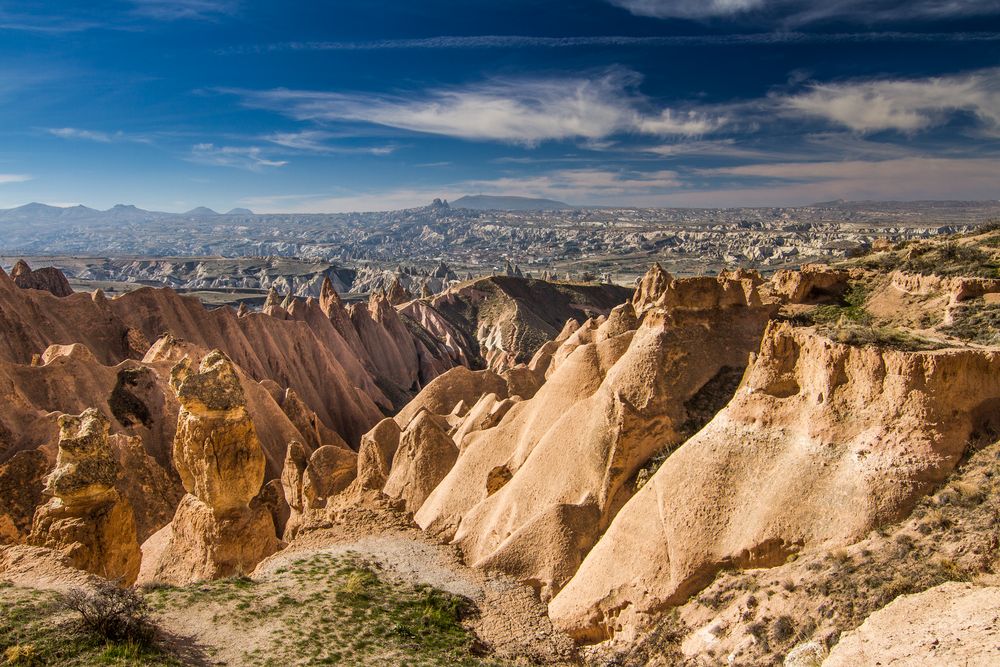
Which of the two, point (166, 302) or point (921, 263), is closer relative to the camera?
point (921, 263)

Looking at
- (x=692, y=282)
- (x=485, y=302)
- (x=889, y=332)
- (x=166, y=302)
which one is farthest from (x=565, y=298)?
(x=889, y=332)

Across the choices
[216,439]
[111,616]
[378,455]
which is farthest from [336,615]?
[378,455]

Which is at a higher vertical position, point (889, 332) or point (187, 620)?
point (889, 332)

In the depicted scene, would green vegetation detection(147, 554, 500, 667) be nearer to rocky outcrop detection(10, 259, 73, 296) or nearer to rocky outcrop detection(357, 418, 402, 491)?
rocky outcrop detection(357, 418, 402, 491)

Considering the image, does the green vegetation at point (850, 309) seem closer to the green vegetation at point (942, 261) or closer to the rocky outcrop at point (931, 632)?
the green vegetation at point (942, 261)

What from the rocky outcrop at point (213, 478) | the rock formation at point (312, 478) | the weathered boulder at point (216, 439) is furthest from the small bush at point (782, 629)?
the rock formation at point (312, 478)

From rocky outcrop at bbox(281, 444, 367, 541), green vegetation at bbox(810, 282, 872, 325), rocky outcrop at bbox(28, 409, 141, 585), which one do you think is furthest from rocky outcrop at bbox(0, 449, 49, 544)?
green vegetation at bbox(810, 282, 872, 325)

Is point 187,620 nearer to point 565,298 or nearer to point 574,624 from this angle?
point 574,624

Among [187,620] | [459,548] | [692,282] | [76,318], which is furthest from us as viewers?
[76,318]
